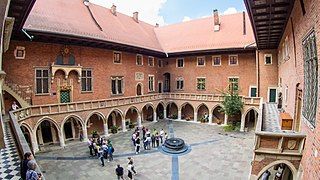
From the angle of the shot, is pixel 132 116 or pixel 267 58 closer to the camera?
pixel 267 58

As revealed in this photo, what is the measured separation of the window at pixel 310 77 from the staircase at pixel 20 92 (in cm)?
1912

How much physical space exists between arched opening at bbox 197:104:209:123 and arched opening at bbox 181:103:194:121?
3.33 feet

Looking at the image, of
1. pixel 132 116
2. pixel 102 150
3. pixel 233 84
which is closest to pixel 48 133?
pixel 102 150

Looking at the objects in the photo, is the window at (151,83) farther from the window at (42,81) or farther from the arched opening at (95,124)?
the window at (42,81)

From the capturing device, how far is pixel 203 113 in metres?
32.0

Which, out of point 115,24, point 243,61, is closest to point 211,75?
point 243,61

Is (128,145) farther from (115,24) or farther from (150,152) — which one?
(115,24)

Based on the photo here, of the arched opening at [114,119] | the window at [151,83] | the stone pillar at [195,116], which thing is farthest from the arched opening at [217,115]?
the arched opening at [114,119]

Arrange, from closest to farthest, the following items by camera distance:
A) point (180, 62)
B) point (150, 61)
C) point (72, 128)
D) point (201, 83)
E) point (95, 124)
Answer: point (72, 128) < point (95, 124) < point (201, 83) < point (150, 61) < point (180, 62)

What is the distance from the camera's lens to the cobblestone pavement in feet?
50.1

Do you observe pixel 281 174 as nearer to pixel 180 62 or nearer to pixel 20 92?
pixel 20 92

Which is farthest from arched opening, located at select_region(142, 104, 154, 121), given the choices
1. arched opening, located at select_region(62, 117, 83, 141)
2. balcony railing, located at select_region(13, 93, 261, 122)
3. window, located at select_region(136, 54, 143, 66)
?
arched opening, located at select_region(62, 117, 83, 141)

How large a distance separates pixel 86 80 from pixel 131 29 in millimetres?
10774

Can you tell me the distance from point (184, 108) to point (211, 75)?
593 cm
